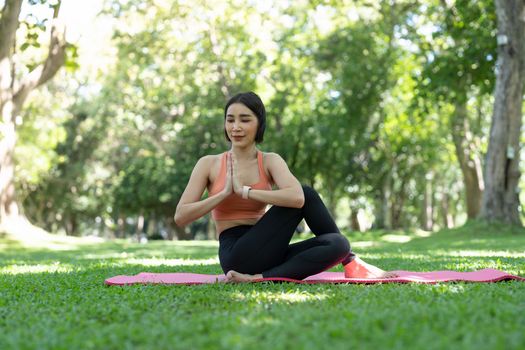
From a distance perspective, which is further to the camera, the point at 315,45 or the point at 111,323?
the point at 315,45

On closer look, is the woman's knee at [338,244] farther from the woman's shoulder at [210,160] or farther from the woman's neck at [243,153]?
the woman's shoulder at [210,160]

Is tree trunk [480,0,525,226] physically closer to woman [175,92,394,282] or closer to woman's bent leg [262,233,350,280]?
woman [175,92,394,282]

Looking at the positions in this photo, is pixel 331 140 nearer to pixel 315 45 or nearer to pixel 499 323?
pixel 315 45

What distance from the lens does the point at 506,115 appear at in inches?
592

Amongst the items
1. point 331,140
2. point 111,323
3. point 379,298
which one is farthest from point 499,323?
point 331,140

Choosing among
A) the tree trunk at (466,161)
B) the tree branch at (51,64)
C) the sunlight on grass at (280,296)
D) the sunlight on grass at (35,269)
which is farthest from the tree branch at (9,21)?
the tree trunk at (466,161)

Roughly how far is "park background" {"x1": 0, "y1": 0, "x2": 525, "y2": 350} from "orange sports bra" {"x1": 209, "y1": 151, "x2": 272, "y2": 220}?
0.70m

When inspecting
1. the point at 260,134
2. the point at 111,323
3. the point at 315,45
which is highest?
the point at 315,45

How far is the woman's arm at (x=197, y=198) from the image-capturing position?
16.0ft

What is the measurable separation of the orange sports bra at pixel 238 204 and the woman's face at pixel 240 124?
18 centimetres

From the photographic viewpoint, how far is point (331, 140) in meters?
29.1

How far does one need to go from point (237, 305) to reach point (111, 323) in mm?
767

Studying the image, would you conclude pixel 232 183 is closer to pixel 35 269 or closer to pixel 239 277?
pixel 239 277

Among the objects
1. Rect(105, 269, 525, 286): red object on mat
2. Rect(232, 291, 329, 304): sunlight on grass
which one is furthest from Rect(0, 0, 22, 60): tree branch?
Rect(232, 291, 329, 304): sunlight on grass
